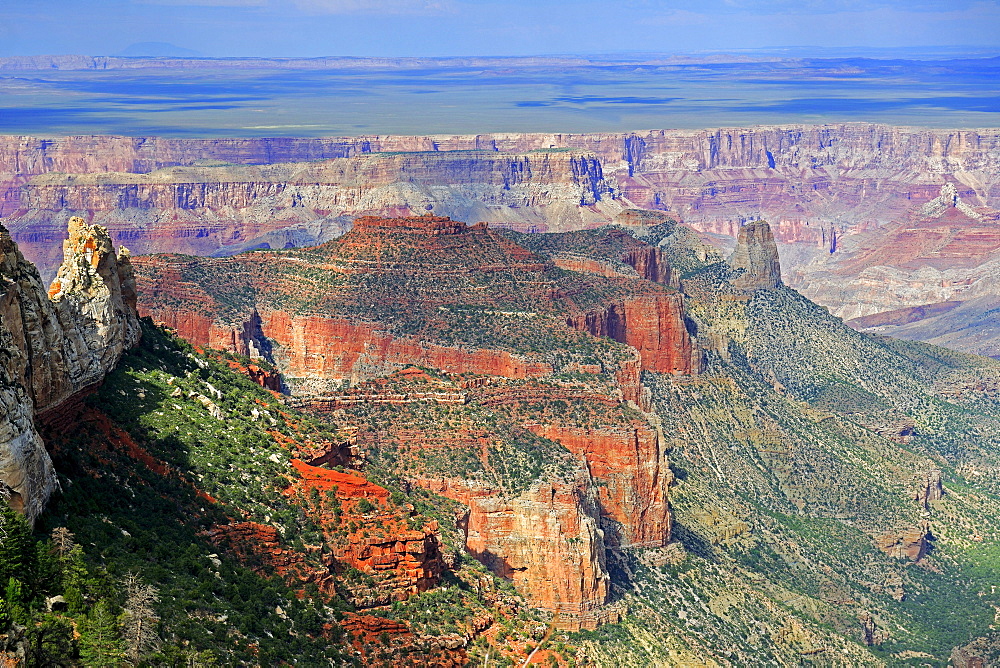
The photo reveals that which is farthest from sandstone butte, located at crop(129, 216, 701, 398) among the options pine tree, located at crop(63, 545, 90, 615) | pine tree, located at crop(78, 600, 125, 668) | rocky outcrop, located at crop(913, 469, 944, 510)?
pine tree, located at crop(78, 600, 125, 668)

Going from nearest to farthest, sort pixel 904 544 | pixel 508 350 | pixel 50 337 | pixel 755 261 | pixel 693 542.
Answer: pixel 50 337
pixel 693 542
pixel 508 350
pixel 904 544
pixel 755 261

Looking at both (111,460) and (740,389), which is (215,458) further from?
(740,389)

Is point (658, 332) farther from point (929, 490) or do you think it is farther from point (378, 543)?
point (378, 543)

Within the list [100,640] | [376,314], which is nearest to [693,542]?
[376,314]

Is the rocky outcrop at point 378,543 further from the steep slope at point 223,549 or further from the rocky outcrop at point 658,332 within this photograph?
the rocky outcrop at point 658,332

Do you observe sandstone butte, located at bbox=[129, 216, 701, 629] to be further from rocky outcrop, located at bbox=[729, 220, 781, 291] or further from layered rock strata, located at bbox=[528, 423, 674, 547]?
rocky outcrop, located at bbox=[729, 220, 781, 291]

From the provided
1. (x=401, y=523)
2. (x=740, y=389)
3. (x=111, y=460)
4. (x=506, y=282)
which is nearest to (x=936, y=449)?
(x=740, y=389)
